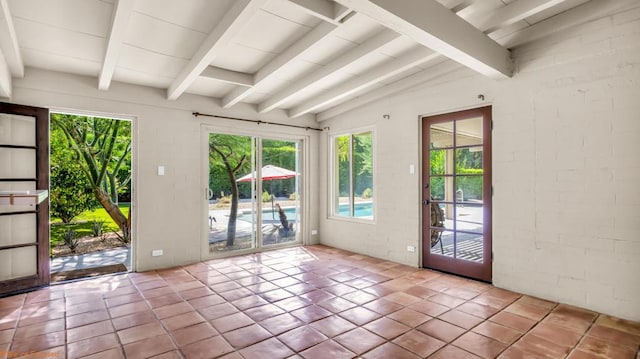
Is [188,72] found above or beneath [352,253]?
above

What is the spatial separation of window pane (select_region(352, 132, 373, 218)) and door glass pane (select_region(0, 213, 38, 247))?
4363 mm

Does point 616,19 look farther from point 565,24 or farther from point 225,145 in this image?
point 225,145

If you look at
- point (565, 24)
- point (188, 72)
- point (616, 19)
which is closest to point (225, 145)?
point (188, 72)

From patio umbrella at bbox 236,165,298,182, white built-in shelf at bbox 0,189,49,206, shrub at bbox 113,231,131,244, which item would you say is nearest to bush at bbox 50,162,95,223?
shrub at bbox 113,231,131,244

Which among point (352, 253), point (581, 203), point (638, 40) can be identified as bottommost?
point (352, 253)

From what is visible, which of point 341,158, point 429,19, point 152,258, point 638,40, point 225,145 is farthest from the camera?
point 341,158

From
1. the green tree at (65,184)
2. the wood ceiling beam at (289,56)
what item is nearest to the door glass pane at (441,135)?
the wood ceiling beam at (289,56)

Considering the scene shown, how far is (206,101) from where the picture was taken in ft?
16.7

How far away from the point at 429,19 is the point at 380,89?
2.29m

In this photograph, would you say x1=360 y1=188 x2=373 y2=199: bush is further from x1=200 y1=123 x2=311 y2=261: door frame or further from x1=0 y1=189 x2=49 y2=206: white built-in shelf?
x1=0 y1=189 x2=49 y2=206: white built-in shelf

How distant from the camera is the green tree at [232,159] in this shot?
5281 millimetres

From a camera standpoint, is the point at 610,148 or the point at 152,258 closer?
the point at 610,148

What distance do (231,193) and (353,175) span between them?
6.82ft

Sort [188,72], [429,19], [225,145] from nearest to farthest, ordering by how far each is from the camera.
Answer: [429,19]
[188,72]
[225,145]
